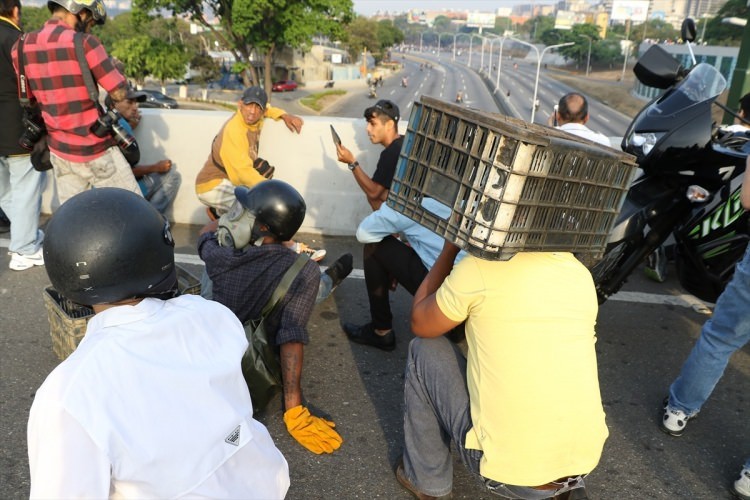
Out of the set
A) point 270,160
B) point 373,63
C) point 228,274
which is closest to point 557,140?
point 228,274

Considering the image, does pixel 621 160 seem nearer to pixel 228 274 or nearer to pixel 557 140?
pixel 557 140

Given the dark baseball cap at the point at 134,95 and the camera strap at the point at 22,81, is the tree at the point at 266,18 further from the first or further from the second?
the camera strap at the point at 22,81

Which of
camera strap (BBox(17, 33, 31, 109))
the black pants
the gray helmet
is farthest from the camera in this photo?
camera strap (BBox(17, 33, 31, 109))

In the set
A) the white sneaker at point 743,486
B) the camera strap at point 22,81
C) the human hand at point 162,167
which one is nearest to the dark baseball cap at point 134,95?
the camera strap at point 22,81

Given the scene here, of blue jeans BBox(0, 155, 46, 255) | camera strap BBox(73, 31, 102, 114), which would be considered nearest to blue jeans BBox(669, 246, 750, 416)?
camera strap BBox(73, 31, 102, 114)

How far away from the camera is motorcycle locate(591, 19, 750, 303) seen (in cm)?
355

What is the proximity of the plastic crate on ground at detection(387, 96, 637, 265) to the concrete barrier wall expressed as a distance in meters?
3.25

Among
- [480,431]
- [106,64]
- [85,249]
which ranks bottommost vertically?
[480,431]

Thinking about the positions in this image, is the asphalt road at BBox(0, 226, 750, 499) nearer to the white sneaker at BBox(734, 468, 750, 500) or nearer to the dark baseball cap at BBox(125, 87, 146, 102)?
the white sneaker at BBox(734, 468, 750, 500)

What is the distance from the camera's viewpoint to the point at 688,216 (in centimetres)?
380

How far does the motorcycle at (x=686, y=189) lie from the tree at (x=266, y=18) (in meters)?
40.5

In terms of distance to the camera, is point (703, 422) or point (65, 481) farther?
point (703, 422)

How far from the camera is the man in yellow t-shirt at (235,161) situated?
492cm

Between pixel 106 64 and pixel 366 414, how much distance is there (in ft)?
9.54
